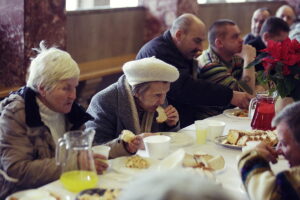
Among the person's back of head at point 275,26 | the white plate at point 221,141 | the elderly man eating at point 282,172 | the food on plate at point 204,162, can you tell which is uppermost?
the person's back of head at point 275,26

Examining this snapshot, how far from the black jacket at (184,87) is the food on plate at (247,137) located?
1015 mm

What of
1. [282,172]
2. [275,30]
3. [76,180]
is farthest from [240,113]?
[275,30]

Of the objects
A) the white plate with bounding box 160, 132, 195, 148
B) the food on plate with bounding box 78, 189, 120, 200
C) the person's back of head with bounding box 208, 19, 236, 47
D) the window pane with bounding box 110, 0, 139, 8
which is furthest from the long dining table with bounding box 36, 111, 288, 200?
the window pane with bounding box 110, 0, 139, 8

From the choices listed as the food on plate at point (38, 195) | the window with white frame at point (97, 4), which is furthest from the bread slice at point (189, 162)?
the window with white frame at point (97, 4)

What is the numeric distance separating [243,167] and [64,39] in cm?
277

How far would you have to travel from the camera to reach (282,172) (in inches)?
68.1

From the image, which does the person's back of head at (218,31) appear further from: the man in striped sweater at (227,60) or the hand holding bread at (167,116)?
the hand holding bread at (167,116)

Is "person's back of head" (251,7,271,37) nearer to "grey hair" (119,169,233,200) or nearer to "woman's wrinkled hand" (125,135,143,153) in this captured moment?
"woman's wrinkled hand" (125,135,143,153)

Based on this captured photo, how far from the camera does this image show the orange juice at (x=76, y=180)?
5.98 feet

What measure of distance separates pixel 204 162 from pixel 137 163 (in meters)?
0.27

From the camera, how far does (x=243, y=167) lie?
6.20 ft

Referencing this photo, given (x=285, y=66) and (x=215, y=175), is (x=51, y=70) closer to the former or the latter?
(x=215, y=175)

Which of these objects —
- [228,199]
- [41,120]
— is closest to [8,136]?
[41,120]

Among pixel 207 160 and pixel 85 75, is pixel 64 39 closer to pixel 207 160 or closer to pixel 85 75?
pixel 85 75
